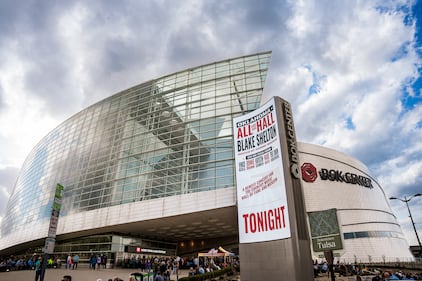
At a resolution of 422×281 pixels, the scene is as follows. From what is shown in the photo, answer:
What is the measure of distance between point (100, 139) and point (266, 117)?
113 ft

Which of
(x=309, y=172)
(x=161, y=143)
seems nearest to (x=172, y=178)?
(x=161, y=143)

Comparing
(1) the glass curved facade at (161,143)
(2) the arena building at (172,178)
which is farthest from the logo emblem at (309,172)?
(1) the glass curved facade at (161,143)

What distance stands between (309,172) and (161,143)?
84.2ft

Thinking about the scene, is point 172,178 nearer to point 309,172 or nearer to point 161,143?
point 161,143

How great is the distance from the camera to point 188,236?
4678 centimetres

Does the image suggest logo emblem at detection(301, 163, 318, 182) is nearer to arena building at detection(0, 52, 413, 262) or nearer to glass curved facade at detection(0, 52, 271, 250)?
arena building at detection(0, 52, 413, 262)

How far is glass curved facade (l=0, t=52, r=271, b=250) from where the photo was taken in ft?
114

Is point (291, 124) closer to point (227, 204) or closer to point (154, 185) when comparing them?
point (227, 204)

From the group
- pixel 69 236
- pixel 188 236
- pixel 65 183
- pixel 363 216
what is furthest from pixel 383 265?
pixel 65 183

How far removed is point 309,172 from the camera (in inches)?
1761

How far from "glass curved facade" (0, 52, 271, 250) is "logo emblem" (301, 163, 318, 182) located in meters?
17.0

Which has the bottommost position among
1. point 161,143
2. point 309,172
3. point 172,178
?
point 172,178

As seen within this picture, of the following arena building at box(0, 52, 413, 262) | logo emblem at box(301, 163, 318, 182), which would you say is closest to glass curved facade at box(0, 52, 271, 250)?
arena building at box(0, 52, 413, 262)

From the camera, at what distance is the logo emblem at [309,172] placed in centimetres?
4419
